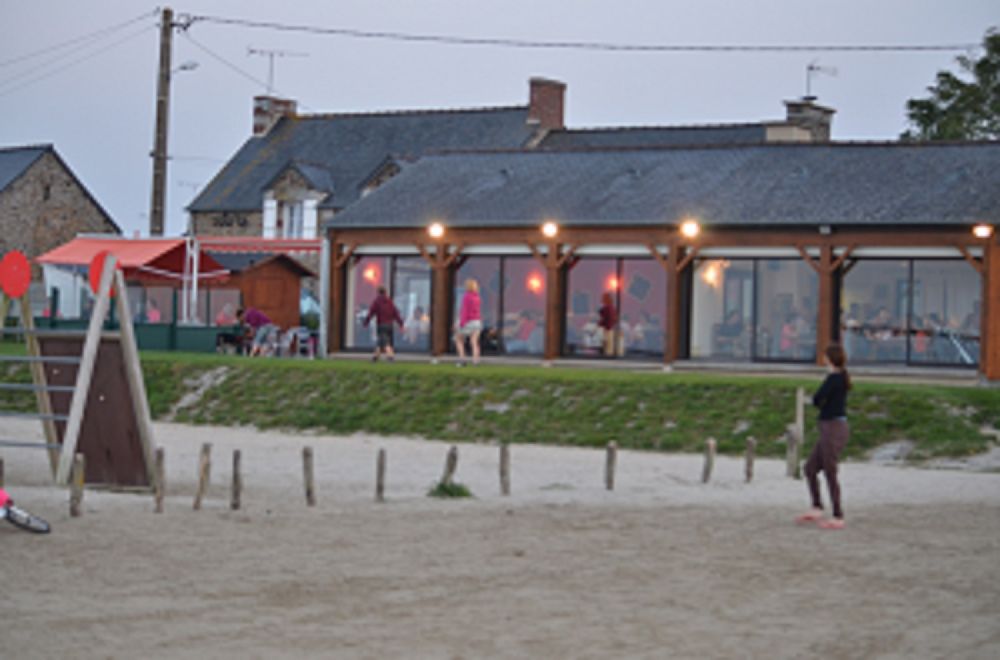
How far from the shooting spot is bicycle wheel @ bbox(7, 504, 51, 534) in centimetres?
1479

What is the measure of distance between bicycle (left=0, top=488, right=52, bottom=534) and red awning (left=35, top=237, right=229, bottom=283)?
22.9 m

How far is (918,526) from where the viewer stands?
1725cm

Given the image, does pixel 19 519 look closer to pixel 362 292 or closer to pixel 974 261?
pixel 974 261

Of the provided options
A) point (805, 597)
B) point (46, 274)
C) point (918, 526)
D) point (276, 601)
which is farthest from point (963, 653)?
point (46, 274)

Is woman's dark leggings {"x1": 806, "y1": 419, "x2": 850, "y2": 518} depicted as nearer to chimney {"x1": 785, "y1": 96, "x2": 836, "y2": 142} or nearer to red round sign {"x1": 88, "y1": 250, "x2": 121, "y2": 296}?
red round sign {"x1": 88, "y1": 250, "x2": 121, "y2": 296}

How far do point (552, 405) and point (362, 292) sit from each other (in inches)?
413

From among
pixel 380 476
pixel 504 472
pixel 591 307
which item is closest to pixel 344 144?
pixel 591 307

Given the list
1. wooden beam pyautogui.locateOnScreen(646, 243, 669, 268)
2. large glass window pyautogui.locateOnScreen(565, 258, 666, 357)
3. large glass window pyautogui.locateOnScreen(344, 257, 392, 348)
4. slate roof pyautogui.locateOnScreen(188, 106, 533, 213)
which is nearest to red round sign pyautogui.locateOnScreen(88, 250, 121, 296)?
wooden beam pyautogui.locateOnScreen(646, 243, 669, 268)

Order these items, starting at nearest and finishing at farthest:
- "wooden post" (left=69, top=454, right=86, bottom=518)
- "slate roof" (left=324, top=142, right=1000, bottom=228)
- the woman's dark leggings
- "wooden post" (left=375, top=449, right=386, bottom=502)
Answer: the woman's dark leggings → "wooden post" (left=69, top=454, right=86, bottom=518) → "wooden post" (left=375, top=449, right=386, bottom=502) → "slate roof" (left=324, top=142, right=1000, bottom=228)

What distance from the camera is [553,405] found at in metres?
28.9

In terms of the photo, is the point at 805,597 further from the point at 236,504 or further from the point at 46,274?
the point at 46,274

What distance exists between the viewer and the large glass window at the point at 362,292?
125ft

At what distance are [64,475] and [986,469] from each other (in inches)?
508

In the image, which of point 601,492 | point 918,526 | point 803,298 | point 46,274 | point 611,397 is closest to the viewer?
point 918,526
